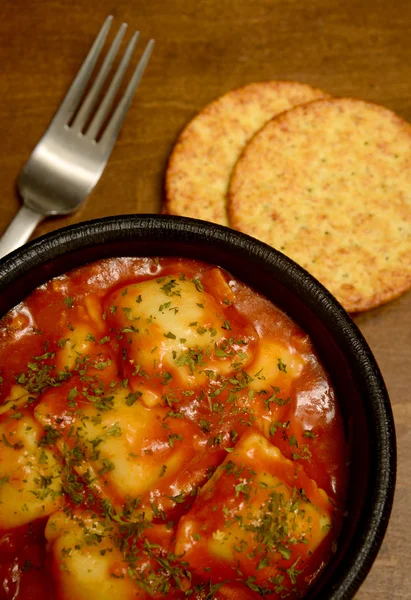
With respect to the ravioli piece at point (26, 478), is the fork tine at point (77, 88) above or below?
above

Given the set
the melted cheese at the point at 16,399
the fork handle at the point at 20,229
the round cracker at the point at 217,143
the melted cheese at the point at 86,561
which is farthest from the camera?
the round cracker at the point at 217,143

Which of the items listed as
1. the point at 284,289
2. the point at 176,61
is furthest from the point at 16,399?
the point at 176,61

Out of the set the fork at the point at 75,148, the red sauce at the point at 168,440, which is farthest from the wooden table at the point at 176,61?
the red sauce at the point at 168,440

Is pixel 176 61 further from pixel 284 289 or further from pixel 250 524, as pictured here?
pixel 250 524

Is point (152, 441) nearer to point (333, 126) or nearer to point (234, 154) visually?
point (234, 154)

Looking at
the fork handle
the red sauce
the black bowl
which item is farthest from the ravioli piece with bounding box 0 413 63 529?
the fork handle

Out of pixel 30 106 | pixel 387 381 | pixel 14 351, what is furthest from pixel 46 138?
pixel 387 381

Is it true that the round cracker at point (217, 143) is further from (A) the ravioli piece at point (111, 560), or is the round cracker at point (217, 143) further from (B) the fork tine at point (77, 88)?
(A) the ravioli piece at point (111, 560)
